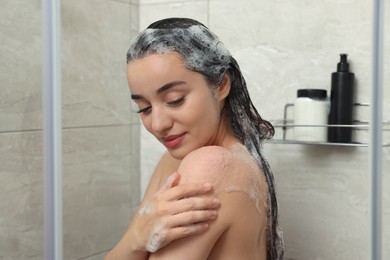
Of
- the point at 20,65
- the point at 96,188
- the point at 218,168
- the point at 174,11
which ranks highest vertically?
the point at 174,11

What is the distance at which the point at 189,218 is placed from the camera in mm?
863

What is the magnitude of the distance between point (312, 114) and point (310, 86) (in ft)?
0.32

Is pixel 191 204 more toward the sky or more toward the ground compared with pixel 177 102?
more toward the ground

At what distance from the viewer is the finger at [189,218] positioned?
2.84ft

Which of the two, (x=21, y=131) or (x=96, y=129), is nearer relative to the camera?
(x=21, y=131)

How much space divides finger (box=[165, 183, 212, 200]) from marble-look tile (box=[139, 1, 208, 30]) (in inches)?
29.5

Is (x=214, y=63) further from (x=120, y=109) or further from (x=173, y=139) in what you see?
(x=120, y=109)

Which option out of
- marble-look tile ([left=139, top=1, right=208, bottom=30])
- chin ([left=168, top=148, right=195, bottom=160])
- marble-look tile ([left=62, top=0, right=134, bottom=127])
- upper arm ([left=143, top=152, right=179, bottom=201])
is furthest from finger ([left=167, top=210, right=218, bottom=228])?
marble-look tile ([left=139, top=1, right=208, bottom=30])

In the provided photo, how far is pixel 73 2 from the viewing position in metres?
1.38

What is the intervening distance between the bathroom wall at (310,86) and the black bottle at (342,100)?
0.03 meters

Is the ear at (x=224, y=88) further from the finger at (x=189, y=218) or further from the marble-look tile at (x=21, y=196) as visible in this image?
the marble-look tile at (x=21, y=196)

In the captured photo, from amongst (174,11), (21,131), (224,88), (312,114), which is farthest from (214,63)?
(174,11)

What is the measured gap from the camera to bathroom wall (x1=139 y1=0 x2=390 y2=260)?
1.30 metres

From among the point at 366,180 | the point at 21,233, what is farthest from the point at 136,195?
the point at 366,180
